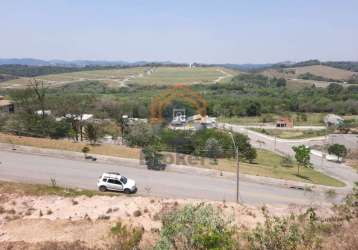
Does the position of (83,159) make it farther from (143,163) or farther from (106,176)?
(106,176)

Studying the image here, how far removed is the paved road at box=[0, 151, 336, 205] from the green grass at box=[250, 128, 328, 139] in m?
44.2

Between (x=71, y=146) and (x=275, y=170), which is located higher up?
(x=71, y=146)

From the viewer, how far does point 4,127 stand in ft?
117

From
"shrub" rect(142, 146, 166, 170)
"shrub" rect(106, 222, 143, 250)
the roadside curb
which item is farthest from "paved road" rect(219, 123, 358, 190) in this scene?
"shrub" rect(106, 222, 143, 250)

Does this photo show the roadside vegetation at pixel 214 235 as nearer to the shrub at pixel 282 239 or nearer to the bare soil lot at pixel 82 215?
the shrub at pixel 282 239

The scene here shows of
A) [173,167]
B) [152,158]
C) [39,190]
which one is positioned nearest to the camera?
[39,190]

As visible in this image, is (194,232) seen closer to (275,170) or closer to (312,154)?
A: (275,170)

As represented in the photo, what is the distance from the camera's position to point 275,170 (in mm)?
33969

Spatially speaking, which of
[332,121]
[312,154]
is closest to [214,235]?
[312,154]

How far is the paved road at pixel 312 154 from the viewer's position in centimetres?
4106

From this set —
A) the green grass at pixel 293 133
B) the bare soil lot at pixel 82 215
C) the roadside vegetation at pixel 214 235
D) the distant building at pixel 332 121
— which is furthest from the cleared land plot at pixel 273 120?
the roadside vegetation at pixel 214 235

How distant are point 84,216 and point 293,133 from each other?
6045 centimetres

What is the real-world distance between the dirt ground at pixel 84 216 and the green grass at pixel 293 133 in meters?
50.0

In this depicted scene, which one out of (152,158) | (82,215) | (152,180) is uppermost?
(152,158)
